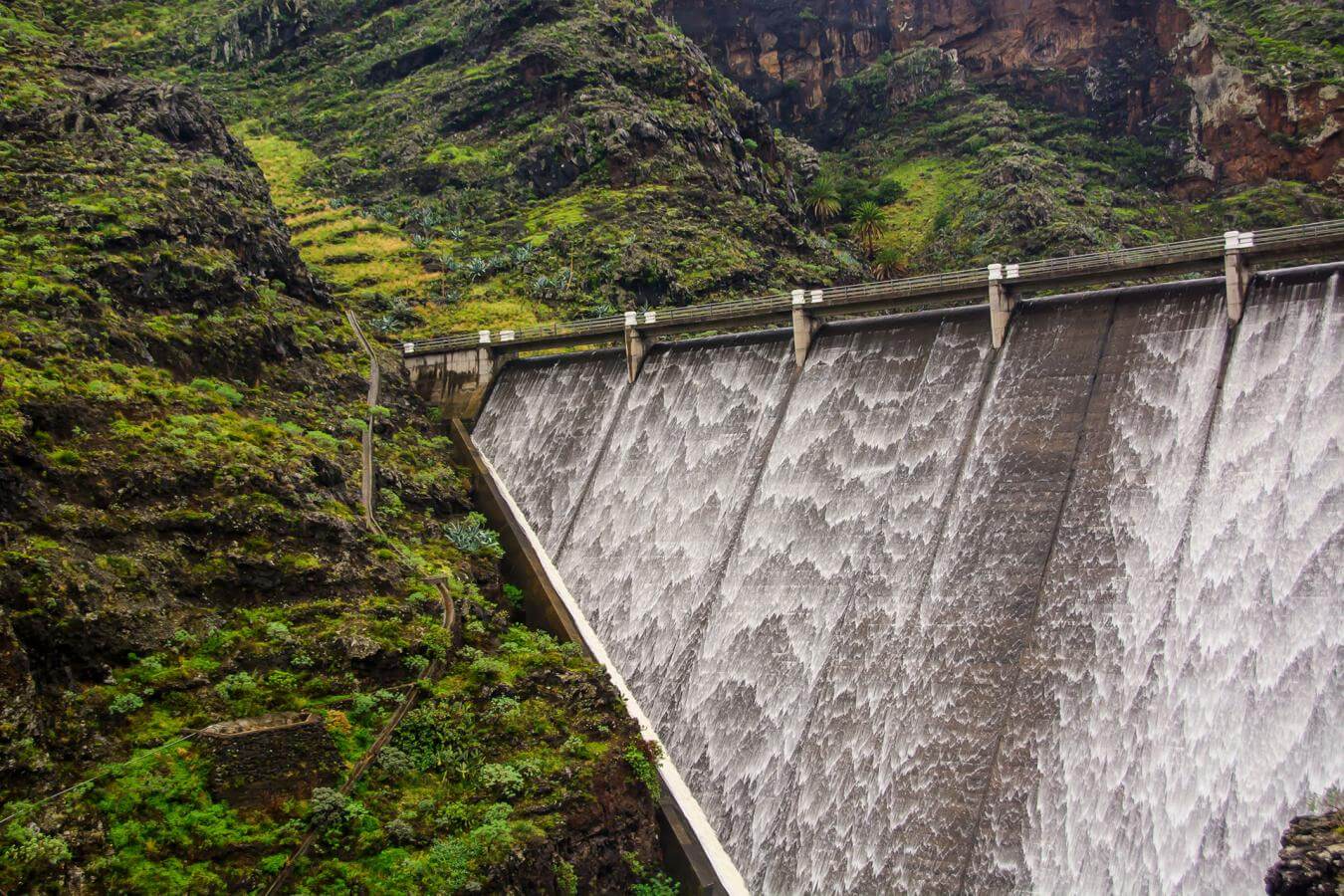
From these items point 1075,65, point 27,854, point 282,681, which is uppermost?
point 1075,65

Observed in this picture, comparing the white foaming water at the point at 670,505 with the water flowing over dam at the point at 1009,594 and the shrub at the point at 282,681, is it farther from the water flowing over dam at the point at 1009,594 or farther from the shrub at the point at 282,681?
the shrub at the point at 282,681

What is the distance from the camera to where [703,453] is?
43.0 meters

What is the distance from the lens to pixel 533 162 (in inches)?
2982

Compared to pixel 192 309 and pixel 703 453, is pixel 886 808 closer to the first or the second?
pixel 703 453

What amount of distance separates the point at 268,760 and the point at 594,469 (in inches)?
827

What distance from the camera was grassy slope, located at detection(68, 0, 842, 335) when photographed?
214 feet

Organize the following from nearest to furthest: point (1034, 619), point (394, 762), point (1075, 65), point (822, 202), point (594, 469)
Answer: point (394, 762) < point (1034, 619) < point (594, 469) < point (822, 202) < point (1075, 65)

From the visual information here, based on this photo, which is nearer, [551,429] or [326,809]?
[326,809]

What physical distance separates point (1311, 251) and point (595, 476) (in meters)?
25.7

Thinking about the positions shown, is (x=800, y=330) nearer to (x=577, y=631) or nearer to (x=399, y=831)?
(x=577, y=631)

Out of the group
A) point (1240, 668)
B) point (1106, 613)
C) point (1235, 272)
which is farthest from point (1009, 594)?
point (1235, 272)

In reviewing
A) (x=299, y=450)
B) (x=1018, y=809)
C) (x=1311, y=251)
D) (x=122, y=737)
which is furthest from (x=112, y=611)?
(x=1311, y=251)

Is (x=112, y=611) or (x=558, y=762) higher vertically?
(x=112, y=611)

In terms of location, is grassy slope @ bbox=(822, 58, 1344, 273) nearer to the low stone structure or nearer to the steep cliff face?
the steep cliff face
